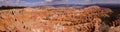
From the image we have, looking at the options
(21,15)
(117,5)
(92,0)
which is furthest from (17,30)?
(117,5)

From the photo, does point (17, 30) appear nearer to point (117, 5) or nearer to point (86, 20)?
point (86, 20)

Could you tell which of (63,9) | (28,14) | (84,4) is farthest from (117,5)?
(28,14)

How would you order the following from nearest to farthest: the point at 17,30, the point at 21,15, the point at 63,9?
1. the point at 17,30
2. the point at 21,15
3. the point at 63,9

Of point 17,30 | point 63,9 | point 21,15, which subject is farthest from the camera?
point 63,9

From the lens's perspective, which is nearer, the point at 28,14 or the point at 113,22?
the point at 28,14

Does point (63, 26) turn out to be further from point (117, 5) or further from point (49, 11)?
point (117, 5)

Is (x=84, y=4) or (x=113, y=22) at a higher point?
(x=84, y=4)
